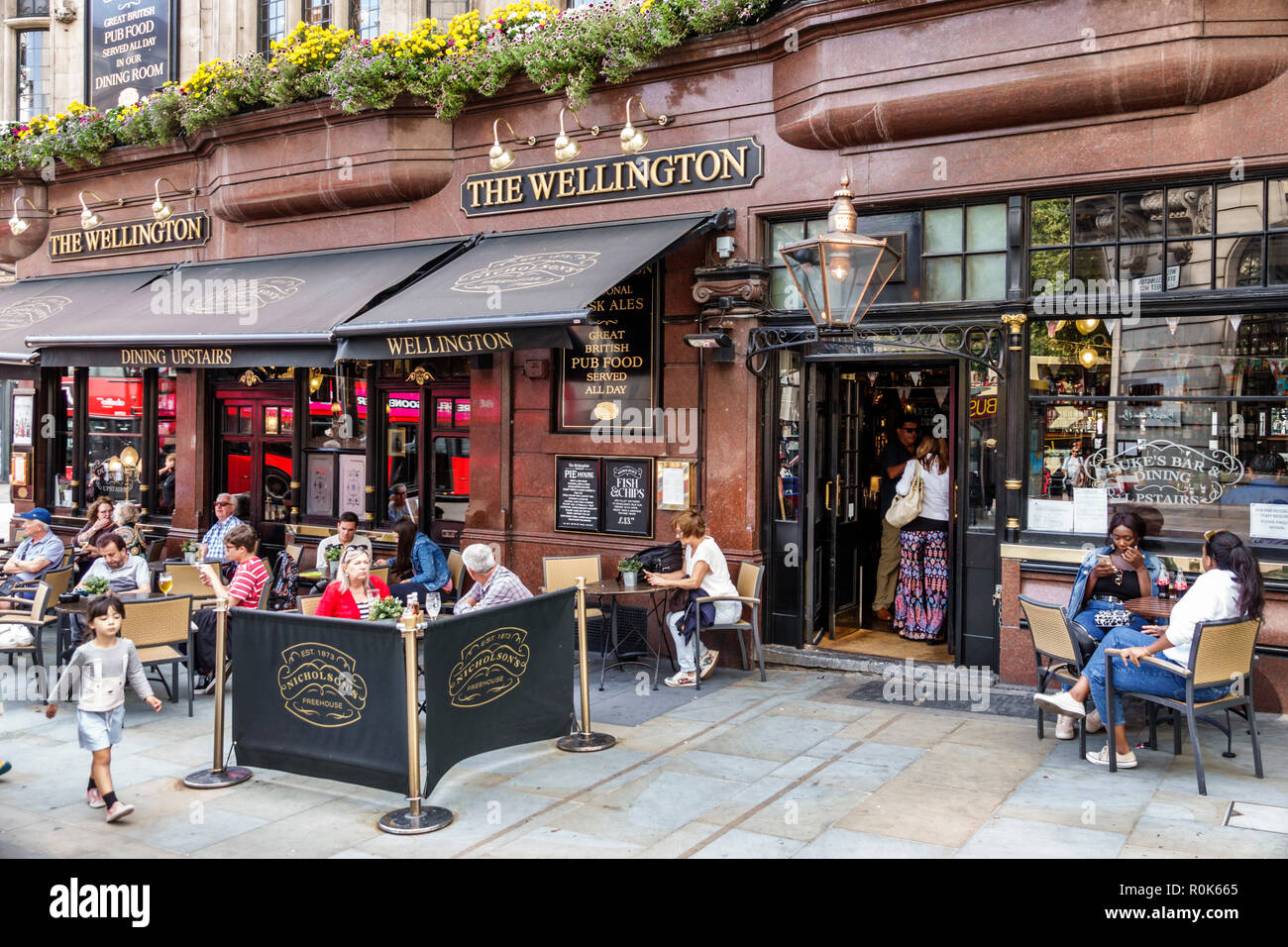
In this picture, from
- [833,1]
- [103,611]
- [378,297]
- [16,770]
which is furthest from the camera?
[378,297]

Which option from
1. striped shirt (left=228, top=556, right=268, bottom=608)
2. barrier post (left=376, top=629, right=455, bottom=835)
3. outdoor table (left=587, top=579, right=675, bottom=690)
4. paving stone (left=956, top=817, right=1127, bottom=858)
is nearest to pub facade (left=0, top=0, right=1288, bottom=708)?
outdoor table (left=587, top=579, right=675, bottom=690)

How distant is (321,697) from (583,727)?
191cm

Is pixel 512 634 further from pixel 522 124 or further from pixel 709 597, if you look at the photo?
pixel 522 124

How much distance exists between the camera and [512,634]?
20.6 feet

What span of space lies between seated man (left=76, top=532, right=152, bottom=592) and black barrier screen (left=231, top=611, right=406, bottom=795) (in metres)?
3.53

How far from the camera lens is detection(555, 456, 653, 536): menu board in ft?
33.4

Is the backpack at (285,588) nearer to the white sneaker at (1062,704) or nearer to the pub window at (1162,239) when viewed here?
the white sneaker at (1062,704)

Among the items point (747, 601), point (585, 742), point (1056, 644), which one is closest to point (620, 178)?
point (747, 601)

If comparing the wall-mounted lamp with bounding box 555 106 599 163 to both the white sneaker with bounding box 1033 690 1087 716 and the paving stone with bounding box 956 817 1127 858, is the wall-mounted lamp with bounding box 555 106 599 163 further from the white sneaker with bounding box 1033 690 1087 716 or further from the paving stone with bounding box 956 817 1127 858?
the paving stone with bounding box 956 817 1127 858

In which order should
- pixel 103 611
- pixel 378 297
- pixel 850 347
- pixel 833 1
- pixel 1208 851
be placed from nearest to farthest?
pixel 1208 851
pixel 103 611
pixel 833 1
pixel 850 347
pixel 378 297

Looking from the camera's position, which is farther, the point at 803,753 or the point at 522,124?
the point at 522,124

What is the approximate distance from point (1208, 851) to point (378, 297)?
28.0 ft

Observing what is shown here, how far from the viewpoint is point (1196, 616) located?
20.4 feet

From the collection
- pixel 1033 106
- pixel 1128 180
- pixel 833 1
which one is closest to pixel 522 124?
pixel 833 1
